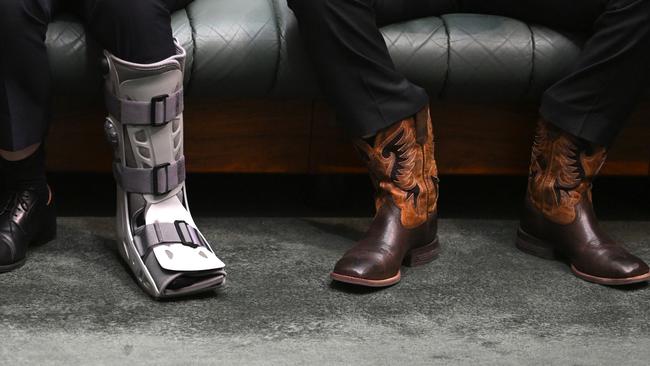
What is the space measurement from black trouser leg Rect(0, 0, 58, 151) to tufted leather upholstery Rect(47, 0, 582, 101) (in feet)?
0.36

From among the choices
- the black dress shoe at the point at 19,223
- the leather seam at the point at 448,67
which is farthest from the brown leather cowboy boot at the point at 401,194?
the black dress shoe at the point at 19,223

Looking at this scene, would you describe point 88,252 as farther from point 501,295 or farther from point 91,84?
point 501,295

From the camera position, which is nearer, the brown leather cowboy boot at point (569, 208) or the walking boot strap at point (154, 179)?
the walking boot strap at point (154, 179)

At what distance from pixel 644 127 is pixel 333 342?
0.80 meters

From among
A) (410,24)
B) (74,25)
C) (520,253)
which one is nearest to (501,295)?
(520,253)

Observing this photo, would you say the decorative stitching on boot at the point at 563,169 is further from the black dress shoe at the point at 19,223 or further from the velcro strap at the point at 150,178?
the black dress shoe at the point at 19,223

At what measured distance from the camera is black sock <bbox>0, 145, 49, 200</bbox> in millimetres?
1685

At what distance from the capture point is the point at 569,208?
178 cm

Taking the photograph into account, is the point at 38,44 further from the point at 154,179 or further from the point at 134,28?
the point at 154,179

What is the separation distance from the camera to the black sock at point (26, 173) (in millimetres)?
1685

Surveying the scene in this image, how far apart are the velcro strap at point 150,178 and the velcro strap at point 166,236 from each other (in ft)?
0.18

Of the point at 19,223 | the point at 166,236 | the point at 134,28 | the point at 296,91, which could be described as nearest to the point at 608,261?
the point at 296,91

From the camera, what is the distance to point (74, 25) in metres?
1.71

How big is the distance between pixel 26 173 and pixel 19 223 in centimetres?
8
